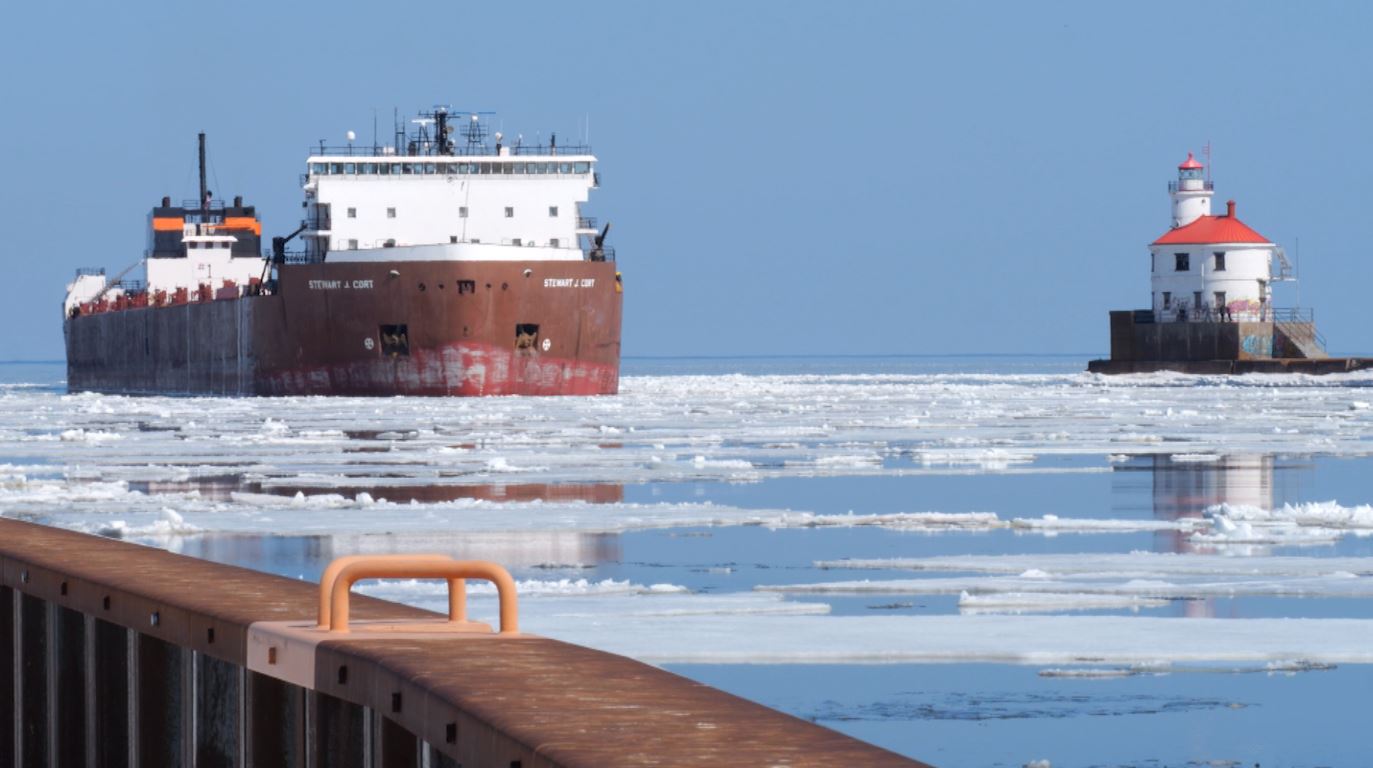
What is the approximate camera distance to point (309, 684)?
3.81 meters

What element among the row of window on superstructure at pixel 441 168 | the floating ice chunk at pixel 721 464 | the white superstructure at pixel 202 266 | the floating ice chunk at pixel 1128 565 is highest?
the row of window on superstructure at pixel 441 168

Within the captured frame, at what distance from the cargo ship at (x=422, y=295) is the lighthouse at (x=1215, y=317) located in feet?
92.7

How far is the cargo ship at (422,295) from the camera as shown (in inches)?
1361

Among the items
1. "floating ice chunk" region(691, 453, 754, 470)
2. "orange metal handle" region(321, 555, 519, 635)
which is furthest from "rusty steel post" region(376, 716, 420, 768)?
"floating ice chunk" region(691, 453, 754, 470)

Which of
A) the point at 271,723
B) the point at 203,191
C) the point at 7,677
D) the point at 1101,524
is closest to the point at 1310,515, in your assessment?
the point at 1101,524

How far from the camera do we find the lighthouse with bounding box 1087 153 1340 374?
62562 mm

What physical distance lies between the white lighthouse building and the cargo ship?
29230mm

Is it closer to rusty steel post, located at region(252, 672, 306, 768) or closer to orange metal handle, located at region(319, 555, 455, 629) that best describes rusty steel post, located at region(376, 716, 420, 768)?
orange metal handle, located at region(319, 555, 455, 629)

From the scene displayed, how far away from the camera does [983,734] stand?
4980 mm

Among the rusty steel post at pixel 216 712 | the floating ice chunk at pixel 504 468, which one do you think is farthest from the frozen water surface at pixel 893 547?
the rusty steel post at pixel 216 712

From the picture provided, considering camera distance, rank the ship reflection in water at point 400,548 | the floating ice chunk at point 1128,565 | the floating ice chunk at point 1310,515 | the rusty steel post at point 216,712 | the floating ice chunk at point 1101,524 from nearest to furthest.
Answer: the rusty steel post at point 216,712 < the floating ice chunk at point 1128,565 < the ship reflection in water at point 400,548 < the floating ice chunk at point 1101,524 < the floating ice chunk at point 1310,515

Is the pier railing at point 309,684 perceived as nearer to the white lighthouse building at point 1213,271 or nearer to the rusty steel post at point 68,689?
the rusty steel post at point 68,689

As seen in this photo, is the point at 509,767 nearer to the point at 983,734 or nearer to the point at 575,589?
the point at 983,734

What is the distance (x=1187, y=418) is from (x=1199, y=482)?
1373 cm
